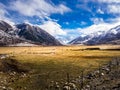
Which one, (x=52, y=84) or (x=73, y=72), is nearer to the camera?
(x=52, y=84)

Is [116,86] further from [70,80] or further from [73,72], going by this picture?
[73,72]

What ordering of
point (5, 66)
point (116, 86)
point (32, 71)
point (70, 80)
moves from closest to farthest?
1. point (116, 86)
2. point (70, 80)
3. point (32, 71)
4. point (5, 66)

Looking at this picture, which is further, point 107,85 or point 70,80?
point 70,80

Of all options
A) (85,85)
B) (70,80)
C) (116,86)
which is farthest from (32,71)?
(116,86)

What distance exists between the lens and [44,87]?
45500 mm

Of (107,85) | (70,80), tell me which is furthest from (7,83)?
(107,85)

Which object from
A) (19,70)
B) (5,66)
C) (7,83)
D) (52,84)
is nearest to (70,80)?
(52,84)

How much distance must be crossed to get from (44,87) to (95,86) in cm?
924

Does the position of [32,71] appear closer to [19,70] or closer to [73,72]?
[19,70]

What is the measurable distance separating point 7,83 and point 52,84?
32.3 feet

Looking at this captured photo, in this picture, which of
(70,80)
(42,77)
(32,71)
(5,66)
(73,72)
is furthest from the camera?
(5,66)

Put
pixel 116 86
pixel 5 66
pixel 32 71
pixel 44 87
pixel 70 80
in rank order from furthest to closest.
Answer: pixel 5 66
pixel 32 71
pixel 70 80
pixel 44 87
pixel 116 86

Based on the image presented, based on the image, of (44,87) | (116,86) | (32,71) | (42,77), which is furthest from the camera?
(32,71)

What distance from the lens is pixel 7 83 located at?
50.7m
